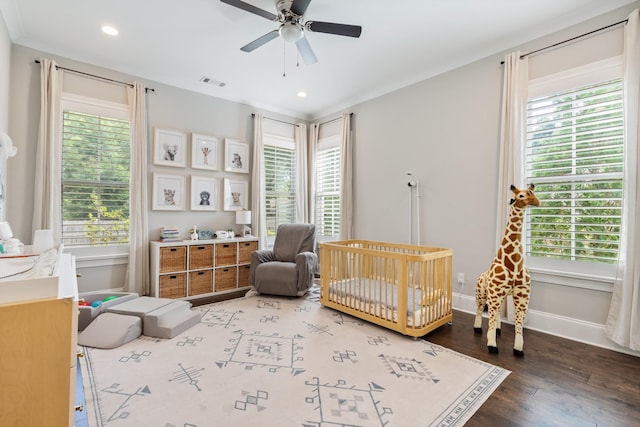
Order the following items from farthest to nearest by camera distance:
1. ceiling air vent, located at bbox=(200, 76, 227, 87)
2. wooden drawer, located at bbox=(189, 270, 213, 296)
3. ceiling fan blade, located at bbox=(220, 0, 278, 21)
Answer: ceiling air vent, located at bbox=(200, 76, 227, 87) → wooden drawer, located at bbox=(189, 270, 213, 296) → ceiling fan blade, located at bbox=(220, 0, 278, 21)

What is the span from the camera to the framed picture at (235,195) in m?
4.51

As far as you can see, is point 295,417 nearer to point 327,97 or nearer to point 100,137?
point 100,137

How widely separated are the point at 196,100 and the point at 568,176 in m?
4.51

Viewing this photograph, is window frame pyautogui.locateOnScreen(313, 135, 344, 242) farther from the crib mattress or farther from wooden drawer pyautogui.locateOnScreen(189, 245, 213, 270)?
wooden drawer pyautogui.locateOnScreen(189, 245, 213, 270)

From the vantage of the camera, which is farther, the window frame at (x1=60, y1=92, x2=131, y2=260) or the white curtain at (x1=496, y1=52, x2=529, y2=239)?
the window frame at (x1=60, y1=92, x2=131, y2=260)

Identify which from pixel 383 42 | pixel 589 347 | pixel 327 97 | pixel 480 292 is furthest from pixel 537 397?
pixel 327 97

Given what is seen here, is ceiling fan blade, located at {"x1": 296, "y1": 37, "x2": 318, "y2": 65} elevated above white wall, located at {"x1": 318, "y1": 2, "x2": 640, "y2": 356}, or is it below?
above

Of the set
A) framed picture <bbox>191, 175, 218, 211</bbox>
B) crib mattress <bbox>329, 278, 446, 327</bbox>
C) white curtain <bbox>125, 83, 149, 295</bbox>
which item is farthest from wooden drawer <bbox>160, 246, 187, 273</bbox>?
crib mattress <bbox>329, 278, 446, 327</bbox>

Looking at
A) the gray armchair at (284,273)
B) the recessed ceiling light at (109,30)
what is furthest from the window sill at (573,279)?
the recessed ceiling light at (109,30)

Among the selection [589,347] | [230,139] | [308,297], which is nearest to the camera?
[589,347]

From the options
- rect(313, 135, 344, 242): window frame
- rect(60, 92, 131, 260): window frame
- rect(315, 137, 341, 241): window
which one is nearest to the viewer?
rect(60, 92, 131, 260): window frame

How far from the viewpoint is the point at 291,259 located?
4172mm

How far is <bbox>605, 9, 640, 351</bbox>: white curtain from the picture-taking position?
7.40 ft

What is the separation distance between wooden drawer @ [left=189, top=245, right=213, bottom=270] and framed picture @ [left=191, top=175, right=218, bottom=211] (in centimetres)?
66
